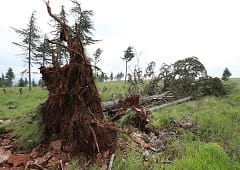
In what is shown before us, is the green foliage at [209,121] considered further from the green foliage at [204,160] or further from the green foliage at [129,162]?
the green foliage at [129,162]

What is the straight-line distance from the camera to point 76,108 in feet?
29.5

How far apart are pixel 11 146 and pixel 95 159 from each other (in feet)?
8.10

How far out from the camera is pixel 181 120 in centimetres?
1202

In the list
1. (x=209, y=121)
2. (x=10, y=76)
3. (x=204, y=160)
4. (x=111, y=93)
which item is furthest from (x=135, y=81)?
(x=10, y=76)

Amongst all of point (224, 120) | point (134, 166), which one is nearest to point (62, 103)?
point (134, 166)

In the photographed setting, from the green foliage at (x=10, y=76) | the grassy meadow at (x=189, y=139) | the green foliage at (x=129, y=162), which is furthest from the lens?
the green foliage at (x=10, y=76)

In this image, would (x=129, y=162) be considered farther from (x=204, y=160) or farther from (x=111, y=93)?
(x=111, y=93)

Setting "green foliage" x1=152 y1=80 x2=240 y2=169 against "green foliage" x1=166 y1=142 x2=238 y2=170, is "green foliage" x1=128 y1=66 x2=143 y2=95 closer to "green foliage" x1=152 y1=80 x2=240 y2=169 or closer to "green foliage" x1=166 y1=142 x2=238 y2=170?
"green foliage" x1=152 y1=80 x2=240 y2=169

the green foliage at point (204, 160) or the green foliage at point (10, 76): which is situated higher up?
the green foliage at point (10, 76)

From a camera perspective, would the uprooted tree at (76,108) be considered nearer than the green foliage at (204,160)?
No

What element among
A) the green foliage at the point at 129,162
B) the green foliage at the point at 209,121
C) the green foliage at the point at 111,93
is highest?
the green foliage at the point at 111,93

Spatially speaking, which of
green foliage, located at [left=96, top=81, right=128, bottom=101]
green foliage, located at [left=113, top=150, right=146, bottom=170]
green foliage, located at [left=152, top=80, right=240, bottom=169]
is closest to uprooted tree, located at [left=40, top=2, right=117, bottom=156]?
green foliage, located at [left=113, top=150, right=146, bottom=170]

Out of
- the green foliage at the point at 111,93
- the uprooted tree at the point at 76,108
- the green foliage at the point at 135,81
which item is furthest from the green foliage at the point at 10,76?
the uprooted tree at the point at 76,108

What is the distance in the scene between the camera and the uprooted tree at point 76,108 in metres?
8.67
